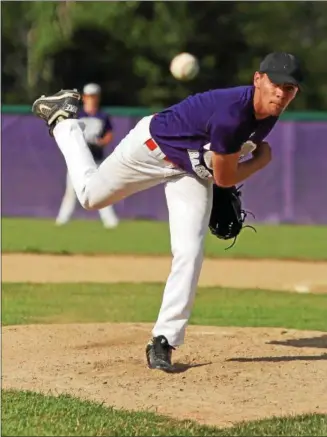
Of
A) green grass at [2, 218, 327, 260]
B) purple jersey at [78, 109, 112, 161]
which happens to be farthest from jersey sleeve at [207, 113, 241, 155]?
purple jersey at [78, 109, 112, 161]

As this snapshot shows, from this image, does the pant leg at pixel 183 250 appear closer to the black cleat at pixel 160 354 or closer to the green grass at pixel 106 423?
the black cleat at pixel 160 354

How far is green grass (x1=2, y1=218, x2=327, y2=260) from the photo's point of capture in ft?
39.0

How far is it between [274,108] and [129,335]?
2.00m

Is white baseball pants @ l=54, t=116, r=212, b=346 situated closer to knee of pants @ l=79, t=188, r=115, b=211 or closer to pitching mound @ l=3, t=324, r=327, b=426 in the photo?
knee of pants @ l=79, t=188, r=115, b=211

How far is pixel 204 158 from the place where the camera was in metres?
5.00

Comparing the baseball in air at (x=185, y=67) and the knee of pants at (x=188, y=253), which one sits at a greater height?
the baseball in air at (x=185, y=67)

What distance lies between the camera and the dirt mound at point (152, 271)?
9375mm

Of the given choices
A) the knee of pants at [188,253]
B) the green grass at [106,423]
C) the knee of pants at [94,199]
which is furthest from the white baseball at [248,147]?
the green grass at [106,423]

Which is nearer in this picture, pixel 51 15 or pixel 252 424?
pixel 252 424

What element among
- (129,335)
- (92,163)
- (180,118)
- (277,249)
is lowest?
(277,249)

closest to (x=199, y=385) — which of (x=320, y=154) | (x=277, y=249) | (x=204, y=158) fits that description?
(x=204, y=158)

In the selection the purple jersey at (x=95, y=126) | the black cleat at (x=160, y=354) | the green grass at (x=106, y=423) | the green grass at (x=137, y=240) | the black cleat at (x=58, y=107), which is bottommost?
the green grass at (x=137, y=240)

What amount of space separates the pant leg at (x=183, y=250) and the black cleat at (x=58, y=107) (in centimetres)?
102

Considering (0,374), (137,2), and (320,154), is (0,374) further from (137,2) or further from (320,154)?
(137,2)
